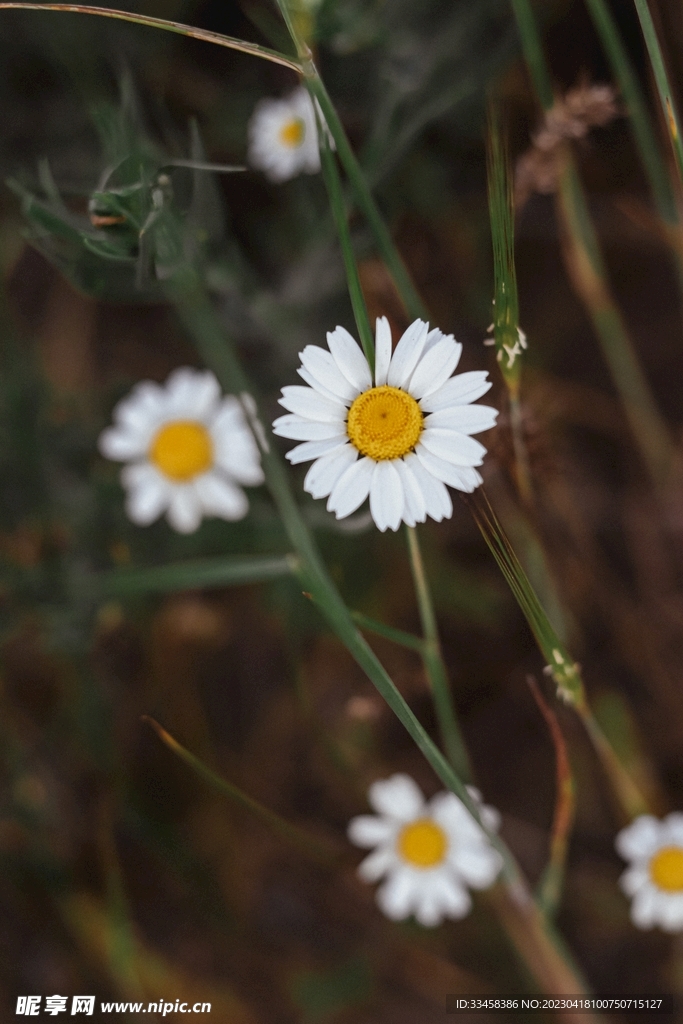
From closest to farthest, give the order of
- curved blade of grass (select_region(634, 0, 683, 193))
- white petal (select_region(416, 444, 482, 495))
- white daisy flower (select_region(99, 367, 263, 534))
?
white petal (select_region(416, 444, 482, 495))
curved blade of grass (select_region(634, 0, 683, 193))
white daisy flower (select_region(99, 367, 263, 534))

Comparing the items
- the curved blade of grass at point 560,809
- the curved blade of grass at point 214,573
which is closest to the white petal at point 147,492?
the curved blade of grass at point 214,573

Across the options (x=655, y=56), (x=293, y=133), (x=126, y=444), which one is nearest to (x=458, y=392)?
(x=655, y=56)

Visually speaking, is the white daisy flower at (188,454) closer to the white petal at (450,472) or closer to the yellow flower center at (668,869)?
the white petal at (450,472)

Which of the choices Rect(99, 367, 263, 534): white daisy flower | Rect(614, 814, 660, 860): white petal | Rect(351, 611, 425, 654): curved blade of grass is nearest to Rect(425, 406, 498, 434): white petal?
Rect(351, 611, 425, 654): curved blade of grass

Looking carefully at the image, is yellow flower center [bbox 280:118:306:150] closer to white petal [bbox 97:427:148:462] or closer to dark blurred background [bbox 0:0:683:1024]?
dark blurred background [bbox 0:0:683:1024]

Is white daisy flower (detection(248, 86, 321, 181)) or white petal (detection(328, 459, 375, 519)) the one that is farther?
white daisy flower (detection(248, 86, 321, 181))

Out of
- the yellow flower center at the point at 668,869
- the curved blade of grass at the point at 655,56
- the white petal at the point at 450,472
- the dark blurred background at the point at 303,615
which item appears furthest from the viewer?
the dark blurred background at the point at 303,615

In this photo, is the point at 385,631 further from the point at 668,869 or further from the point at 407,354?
the point at 668,869
